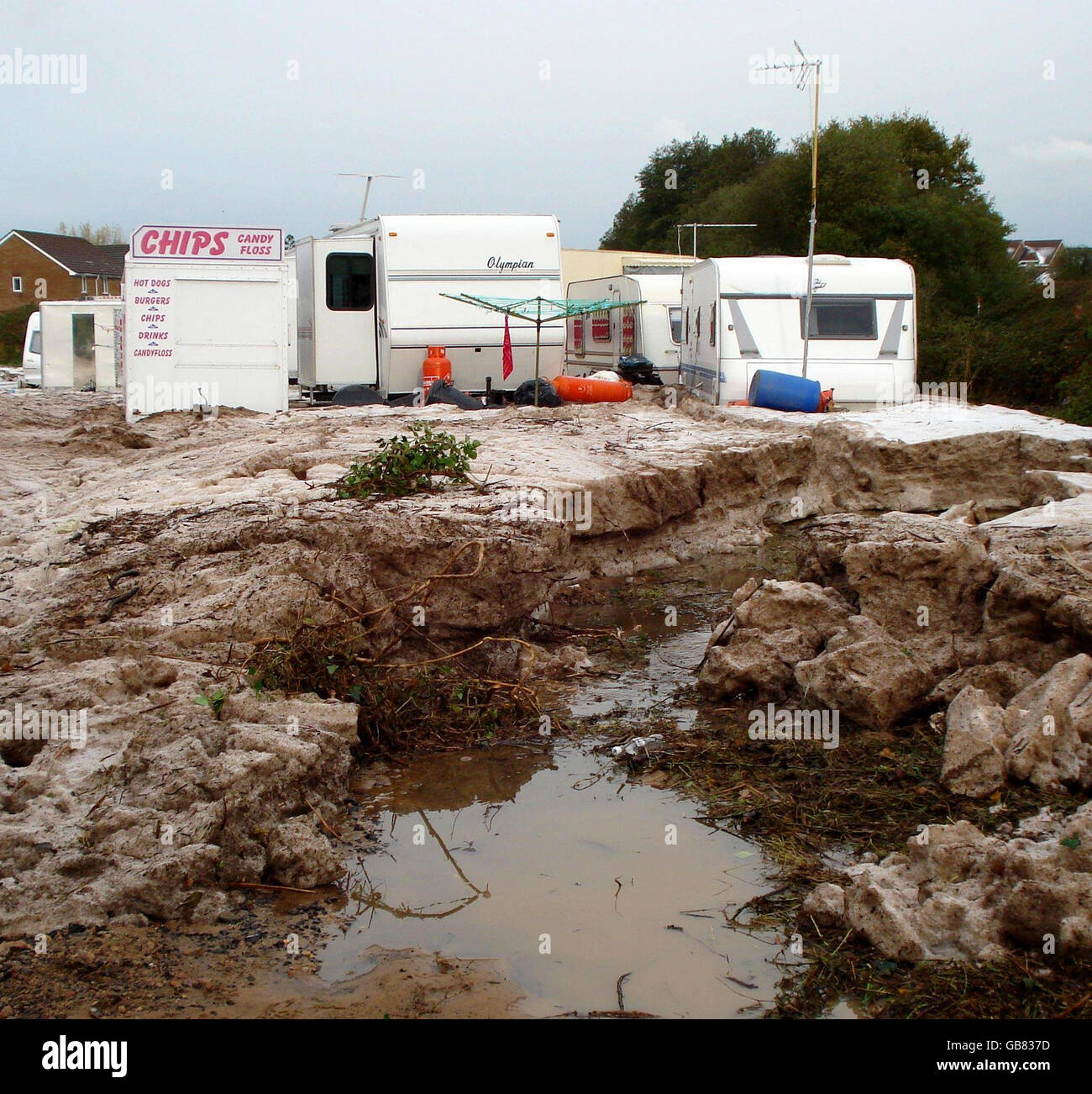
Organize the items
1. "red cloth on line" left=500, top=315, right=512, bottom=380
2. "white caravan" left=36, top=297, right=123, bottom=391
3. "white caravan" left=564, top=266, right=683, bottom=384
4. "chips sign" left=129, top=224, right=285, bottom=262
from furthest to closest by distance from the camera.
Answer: "white caravan" left=36, top=297, right=123, bottom=391
"white caravan" left=564, top=266, right=683, bottom=384
"red cloth on line" left=500, top=315, right=512, bottom=380
"chips sign" left=129, top=224, right=285, bottom=262

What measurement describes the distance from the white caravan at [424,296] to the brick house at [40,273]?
122 feet

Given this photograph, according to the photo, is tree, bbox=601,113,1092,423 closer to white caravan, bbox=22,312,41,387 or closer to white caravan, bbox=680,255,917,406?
white caravan, bbox=680,255,917,406

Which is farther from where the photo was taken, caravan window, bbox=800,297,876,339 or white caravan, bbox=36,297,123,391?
white caravan, bbox=36,297,123,391

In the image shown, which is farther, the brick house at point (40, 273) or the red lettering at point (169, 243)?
the brick house at point (40, 273)

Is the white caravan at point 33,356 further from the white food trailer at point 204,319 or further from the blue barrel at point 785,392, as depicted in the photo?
the blue barrel at point 785,392

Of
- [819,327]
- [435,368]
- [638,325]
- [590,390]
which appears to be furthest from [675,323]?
[435,368]

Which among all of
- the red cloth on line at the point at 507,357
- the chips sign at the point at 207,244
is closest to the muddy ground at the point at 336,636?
the chips sign at the point at 207,244

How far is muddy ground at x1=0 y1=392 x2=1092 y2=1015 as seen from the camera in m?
4.05

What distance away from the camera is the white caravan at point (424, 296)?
17297 millimetres

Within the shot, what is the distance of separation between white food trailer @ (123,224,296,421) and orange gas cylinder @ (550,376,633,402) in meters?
5.02

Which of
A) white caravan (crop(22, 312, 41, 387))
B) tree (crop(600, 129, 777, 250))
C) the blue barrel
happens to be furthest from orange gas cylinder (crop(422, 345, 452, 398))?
tree (crop(600, 129, 777, 250))

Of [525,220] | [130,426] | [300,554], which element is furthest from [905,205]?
[300,554]
